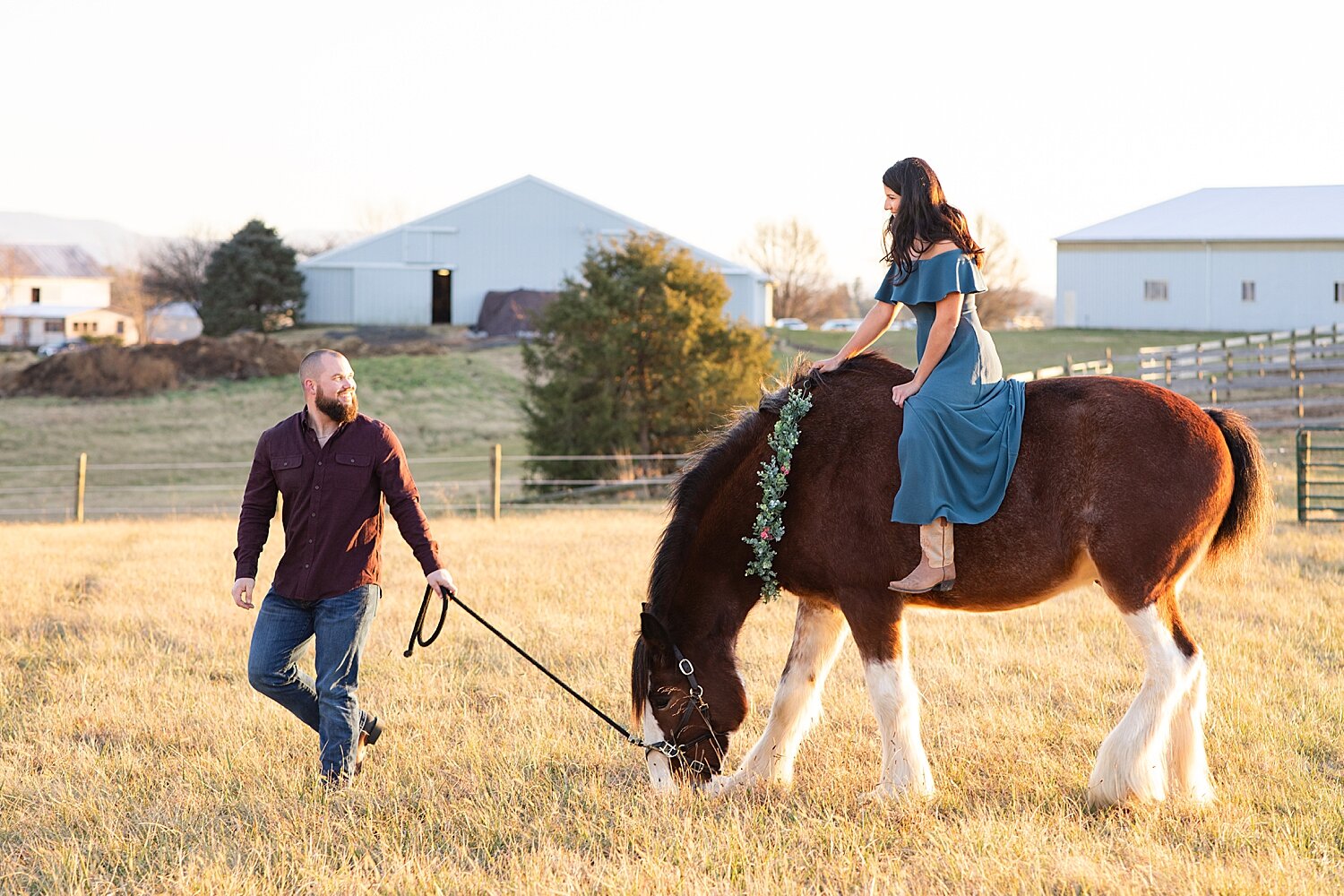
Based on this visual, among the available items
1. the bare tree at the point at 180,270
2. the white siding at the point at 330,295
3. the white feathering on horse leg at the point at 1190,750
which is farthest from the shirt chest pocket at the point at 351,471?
the bare tree at the point at 180,270

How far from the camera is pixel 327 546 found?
496cm

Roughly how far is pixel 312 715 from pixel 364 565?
73 cm

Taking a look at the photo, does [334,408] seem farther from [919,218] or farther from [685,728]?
[919,218]

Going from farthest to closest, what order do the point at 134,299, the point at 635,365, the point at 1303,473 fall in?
the point at 134,299 < the point at 635,365 < the point at 1303,473

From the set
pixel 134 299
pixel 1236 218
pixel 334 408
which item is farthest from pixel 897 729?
pixel 134 299

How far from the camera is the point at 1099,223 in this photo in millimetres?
44844

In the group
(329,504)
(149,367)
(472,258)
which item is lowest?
(329,504)

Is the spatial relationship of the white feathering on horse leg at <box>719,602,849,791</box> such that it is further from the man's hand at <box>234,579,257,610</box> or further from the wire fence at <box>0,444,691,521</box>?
the wire fence at <box>0,444,691,521</box>

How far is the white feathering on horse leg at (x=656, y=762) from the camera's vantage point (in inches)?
193

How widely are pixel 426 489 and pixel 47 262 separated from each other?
253ft

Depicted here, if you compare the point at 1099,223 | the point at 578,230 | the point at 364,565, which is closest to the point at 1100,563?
the point at 364,565

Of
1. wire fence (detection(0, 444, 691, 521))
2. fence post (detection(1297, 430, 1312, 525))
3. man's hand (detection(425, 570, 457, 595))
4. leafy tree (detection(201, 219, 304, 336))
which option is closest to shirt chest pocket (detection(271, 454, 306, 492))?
man's hand (detection(425, 570, 457, 595))

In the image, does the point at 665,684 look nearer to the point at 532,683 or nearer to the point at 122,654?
the point at 532,683

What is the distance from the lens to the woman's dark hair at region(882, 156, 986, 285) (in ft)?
15.6
